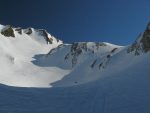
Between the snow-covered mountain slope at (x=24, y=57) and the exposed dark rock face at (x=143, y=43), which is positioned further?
the snow-covered mountain slope at (x=24, y=57)

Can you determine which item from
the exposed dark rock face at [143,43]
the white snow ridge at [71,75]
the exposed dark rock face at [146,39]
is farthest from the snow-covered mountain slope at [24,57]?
the exposed dark rock face at [146,39]

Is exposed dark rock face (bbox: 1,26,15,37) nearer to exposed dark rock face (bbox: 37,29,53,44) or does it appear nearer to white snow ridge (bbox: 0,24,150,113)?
white snow ridge (bbox: 0,24,150,113)

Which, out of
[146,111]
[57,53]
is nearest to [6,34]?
[57,53]

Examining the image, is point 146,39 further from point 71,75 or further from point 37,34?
point 37,34

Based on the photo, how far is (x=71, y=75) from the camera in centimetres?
7394

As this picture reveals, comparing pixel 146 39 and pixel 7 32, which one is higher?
pixel 7 32

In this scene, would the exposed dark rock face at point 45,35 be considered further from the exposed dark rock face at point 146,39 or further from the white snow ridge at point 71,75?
the exposed dark rock face at point 146,39

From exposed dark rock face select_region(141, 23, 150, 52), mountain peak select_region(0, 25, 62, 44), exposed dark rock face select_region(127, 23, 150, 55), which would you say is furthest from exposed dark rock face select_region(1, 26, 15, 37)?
exposed dark rock face select_region(141, 23, 150, 52)

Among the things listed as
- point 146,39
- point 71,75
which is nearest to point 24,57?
point 71,75

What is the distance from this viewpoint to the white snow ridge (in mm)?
16922

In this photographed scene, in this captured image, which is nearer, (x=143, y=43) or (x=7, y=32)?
(x=143, y=43)

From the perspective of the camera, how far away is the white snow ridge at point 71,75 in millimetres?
16922

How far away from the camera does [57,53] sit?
99.5 m

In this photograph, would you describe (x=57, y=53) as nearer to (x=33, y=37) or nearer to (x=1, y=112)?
(x=33, y=37)
